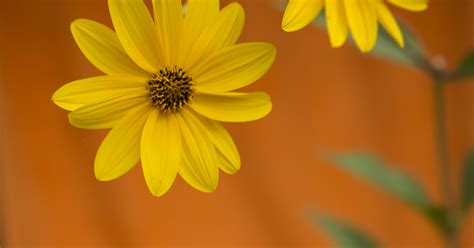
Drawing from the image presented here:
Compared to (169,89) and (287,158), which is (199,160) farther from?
(287,158)

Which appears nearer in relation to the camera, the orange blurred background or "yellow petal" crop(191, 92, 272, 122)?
"yellow petal" crop(191, 92, 272, 122)

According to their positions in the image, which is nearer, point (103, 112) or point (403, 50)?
point (103, 112)

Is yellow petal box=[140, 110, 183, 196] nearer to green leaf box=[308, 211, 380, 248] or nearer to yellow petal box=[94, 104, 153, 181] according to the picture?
yellow petal box=[94, 104, 153, 181]

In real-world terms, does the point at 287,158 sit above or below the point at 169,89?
below

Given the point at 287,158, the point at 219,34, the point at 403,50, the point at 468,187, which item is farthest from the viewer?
the point at 287,158

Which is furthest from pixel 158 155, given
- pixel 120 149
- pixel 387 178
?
pixel 387 178

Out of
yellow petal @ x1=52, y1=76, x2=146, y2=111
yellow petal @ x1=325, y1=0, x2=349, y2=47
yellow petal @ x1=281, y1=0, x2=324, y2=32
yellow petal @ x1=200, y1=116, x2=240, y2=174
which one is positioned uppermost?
yellow petal @ x1=52, y1=76, x2=146, y2=111

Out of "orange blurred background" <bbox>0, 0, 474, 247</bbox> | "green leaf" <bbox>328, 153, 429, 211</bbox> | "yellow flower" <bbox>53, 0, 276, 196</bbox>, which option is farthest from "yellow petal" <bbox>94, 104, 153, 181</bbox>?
"orange blurred background" <bbox>0, 0, 474, 247</bbox>

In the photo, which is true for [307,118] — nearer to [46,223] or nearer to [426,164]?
[426,164]
